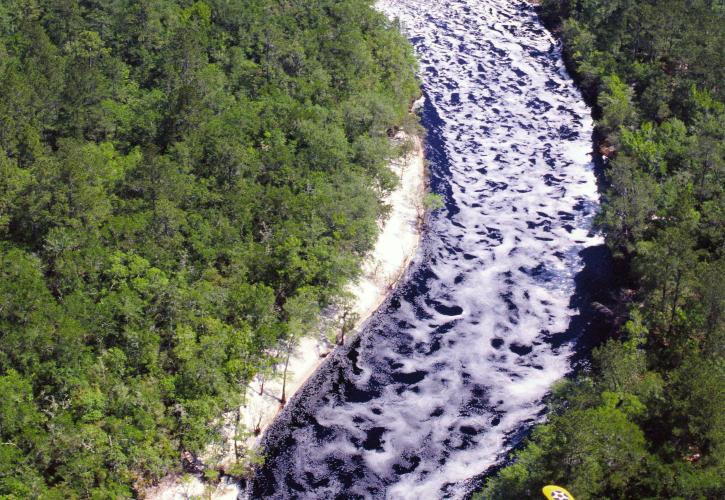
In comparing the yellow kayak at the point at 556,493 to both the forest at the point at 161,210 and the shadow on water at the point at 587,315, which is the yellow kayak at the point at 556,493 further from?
the forest at the point at 161,210

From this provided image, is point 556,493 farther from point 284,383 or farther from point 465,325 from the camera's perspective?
point 465,325

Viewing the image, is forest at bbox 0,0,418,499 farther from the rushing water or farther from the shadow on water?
the shadow on water

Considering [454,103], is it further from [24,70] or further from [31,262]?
[31,262]

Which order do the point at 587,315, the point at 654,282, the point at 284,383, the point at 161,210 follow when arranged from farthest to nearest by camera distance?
the point at 587,315
the point at 161,210
the point at 654,282
the point at 284,383

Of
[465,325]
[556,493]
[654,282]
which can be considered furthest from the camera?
[465,325]

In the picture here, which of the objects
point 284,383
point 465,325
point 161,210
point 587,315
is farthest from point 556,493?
point 161,210

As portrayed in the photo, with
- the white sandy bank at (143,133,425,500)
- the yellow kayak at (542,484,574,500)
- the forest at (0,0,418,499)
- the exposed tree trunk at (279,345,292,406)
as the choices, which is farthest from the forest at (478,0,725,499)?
the forest at (0,0,418,499)

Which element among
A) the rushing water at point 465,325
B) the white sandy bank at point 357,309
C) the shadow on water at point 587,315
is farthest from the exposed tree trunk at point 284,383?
the shadow on water at point 587,315
